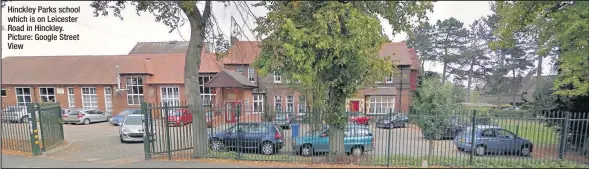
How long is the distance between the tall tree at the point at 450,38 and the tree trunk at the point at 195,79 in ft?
140

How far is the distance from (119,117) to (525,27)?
24.3 m

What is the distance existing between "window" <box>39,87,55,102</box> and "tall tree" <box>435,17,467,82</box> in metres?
48.5

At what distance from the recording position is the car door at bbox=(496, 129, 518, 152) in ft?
27.5

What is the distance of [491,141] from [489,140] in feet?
0.27

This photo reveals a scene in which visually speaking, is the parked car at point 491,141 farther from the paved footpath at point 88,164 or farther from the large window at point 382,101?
the large window at point 382,101

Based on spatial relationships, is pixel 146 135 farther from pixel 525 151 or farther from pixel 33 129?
pixel 525 151

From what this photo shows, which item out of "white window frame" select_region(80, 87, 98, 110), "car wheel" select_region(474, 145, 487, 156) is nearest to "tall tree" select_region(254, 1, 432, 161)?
"car wheel" select_region(474, 145, 487, 156)

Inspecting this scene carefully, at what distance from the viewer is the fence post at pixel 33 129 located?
881 centimetres

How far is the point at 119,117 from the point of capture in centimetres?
2047

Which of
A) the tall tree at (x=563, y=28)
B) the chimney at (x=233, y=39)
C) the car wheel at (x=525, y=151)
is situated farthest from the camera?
the chimney at (x=233, y=39)

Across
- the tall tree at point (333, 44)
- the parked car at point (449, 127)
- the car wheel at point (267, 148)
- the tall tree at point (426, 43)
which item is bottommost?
the car wheel at point (267, 148)

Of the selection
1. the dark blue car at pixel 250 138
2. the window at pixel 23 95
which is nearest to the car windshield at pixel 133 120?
the dark blue car at pixel 250 138

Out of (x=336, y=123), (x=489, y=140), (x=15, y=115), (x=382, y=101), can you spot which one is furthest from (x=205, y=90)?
(x=489, y=140)

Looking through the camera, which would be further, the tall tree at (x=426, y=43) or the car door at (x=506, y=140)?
the tall tree at (x=426, y=43)
